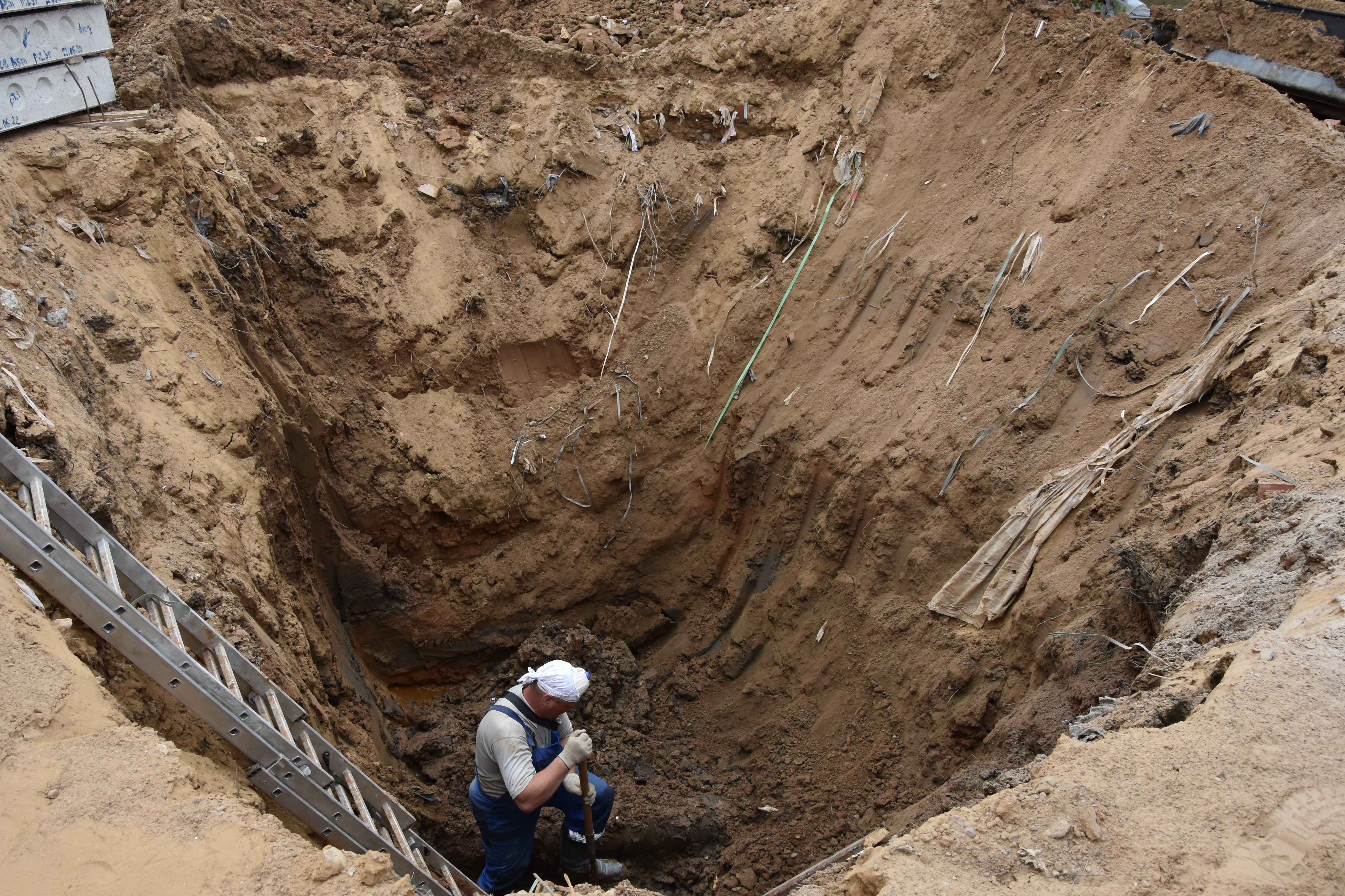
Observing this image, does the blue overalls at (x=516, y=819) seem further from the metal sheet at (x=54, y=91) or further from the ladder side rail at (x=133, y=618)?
the metal sheet at (x=54, y=91)

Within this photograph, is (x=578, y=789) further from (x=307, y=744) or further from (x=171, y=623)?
(x=171, y=623)

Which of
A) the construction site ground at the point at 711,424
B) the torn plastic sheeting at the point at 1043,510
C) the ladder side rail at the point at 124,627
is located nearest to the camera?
the construction site ground at the point at 711,424

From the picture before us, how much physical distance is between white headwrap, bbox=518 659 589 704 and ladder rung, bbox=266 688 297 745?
1098 mm

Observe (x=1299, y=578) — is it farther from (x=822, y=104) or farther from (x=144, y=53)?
(x=144, y=53)

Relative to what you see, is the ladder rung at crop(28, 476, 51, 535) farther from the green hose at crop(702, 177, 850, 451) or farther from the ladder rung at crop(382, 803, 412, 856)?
the green hose at crop(702, 177, 850, 451)

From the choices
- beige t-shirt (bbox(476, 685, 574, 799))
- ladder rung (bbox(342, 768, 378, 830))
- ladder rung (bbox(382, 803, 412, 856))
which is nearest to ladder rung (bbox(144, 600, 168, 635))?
ladder rung (bbox(342, 768, 378, 830))

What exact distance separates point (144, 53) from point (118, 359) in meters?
2.55

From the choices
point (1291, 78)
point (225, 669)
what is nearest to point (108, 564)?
point (225, 669)

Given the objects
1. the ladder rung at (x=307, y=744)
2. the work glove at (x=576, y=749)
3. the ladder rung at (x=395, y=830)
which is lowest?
the ladder rung at (x=395, y=830)

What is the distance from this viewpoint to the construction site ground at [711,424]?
2617mm

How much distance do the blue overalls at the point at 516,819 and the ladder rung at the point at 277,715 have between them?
106 centimetres

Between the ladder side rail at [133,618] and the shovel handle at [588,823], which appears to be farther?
the shovel handle at [588,823]

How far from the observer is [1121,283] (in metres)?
4.91

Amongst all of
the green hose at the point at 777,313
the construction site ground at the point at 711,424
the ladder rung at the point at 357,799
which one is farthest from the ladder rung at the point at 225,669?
the green hose at the point at 777,313
